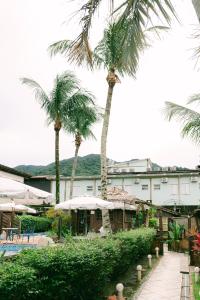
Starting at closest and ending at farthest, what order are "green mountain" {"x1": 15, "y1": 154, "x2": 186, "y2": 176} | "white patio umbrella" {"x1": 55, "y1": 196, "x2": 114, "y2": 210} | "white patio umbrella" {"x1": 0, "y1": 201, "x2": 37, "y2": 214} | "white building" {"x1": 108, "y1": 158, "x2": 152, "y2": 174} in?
1. "white patio umbrella" {"x1": 0, "y1": 201, "x2": 37, "y2": 214}
2. "white patio umbrella" {"x1": 55, "y1": 196, "x2": 114, "y2": 210}
3. "white building" {"x1": 108, "y1": 158, "x2": 152, "y2": 174}
4. "green mountain" {"x1": 15, "y1": 154, "x2": 186, "y2": 176}

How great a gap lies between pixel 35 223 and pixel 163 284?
61.7 feet

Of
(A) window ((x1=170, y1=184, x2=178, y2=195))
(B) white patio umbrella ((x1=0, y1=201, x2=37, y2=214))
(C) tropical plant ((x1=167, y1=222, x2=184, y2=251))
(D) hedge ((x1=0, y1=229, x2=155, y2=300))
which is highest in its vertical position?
(A) window ((x1=170, y1=184, x2=178, y2=195))

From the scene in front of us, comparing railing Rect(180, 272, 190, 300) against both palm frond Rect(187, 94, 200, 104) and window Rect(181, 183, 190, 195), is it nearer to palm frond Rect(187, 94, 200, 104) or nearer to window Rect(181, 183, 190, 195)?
palm frond Rect(187, 94, 200, 104)

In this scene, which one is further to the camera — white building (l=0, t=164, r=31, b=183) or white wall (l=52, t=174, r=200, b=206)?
white wall (l=52, t=174, r=200, b=206)

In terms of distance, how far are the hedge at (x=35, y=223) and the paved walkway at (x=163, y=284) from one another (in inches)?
558

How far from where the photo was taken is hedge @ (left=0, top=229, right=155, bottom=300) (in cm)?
502

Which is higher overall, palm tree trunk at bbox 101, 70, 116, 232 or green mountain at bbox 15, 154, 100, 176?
green mountain at bbox 15, 154, 100, 176

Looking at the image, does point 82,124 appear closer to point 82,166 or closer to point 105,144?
point 105,144

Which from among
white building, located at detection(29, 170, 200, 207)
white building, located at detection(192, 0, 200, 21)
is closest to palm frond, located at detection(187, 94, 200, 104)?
white building, located at detection(192, 0, 200, 21)

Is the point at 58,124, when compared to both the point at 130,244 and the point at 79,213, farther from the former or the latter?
the point at 130,244

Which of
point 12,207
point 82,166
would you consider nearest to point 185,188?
point 12,207

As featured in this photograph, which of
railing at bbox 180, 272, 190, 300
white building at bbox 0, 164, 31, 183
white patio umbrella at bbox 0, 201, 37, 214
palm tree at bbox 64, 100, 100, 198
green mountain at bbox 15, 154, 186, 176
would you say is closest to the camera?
railing at bbox 180, 272, 190, 300

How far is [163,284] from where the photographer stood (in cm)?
1179

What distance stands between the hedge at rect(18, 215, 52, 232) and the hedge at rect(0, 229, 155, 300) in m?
20.3
